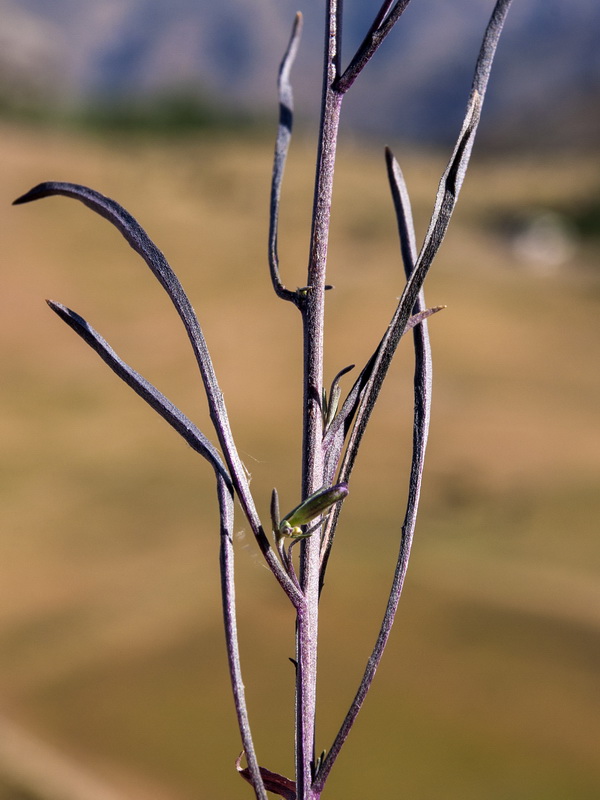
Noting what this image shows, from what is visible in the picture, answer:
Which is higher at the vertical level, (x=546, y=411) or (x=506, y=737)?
(x=546, y=411)

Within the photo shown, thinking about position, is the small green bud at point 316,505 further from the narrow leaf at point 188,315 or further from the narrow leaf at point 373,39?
the narrow leaf at point 373,39

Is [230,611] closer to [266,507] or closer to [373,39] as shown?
[373,39]

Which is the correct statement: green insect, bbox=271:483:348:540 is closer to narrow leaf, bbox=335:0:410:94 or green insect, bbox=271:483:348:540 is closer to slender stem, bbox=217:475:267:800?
slender stem, bbox=217:475:267:800

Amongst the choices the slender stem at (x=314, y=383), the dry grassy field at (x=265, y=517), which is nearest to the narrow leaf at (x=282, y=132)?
the slender stem at (x=314, y=383)

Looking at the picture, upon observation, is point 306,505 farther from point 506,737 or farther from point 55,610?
point 55,610

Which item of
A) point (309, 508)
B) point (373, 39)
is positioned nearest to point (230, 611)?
point (309, 508)

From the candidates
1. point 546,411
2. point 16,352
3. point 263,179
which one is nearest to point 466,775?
point 546,411
